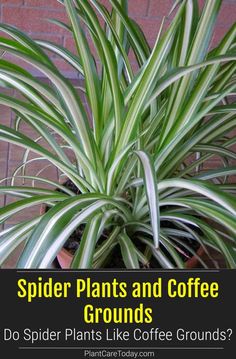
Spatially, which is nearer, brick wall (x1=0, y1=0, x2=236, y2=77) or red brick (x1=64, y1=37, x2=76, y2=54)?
brick wall (x1=0, y1=0, x2=236, y2=77)

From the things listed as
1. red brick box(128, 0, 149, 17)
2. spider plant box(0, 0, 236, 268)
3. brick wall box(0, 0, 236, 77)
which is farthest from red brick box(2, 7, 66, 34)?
spider plant box(0, 0, 236, 268)

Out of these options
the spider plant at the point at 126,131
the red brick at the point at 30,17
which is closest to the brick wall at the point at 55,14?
the red brick at the point at 30,17

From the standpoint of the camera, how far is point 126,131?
0.85 metres

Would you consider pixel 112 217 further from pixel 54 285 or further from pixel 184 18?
pixel 184 18

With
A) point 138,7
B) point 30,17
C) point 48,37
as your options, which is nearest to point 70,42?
point 48,37

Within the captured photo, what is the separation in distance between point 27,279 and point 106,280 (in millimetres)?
126

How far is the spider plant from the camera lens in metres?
0.76

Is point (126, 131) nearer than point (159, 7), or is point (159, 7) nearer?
point (126, 131)

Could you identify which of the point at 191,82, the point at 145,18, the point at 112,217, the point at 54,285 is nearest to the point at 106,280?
the point at 54,285

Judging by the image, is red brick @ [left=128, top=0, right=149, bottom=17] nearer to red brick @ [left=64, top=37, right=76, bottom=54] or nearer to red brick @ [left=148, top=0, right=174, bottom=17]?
red brick @ [left=148, top=0, right=174, bottom=17]

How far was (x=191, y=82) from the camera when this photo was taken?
0.90 metres

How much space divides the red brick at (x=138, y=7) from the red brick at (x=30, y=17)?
278 mm

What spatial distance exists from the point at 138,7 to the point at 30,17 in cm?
45

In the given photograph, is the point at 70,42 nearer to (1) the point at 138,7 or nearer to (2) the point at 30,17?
(2) the point at 30,17
